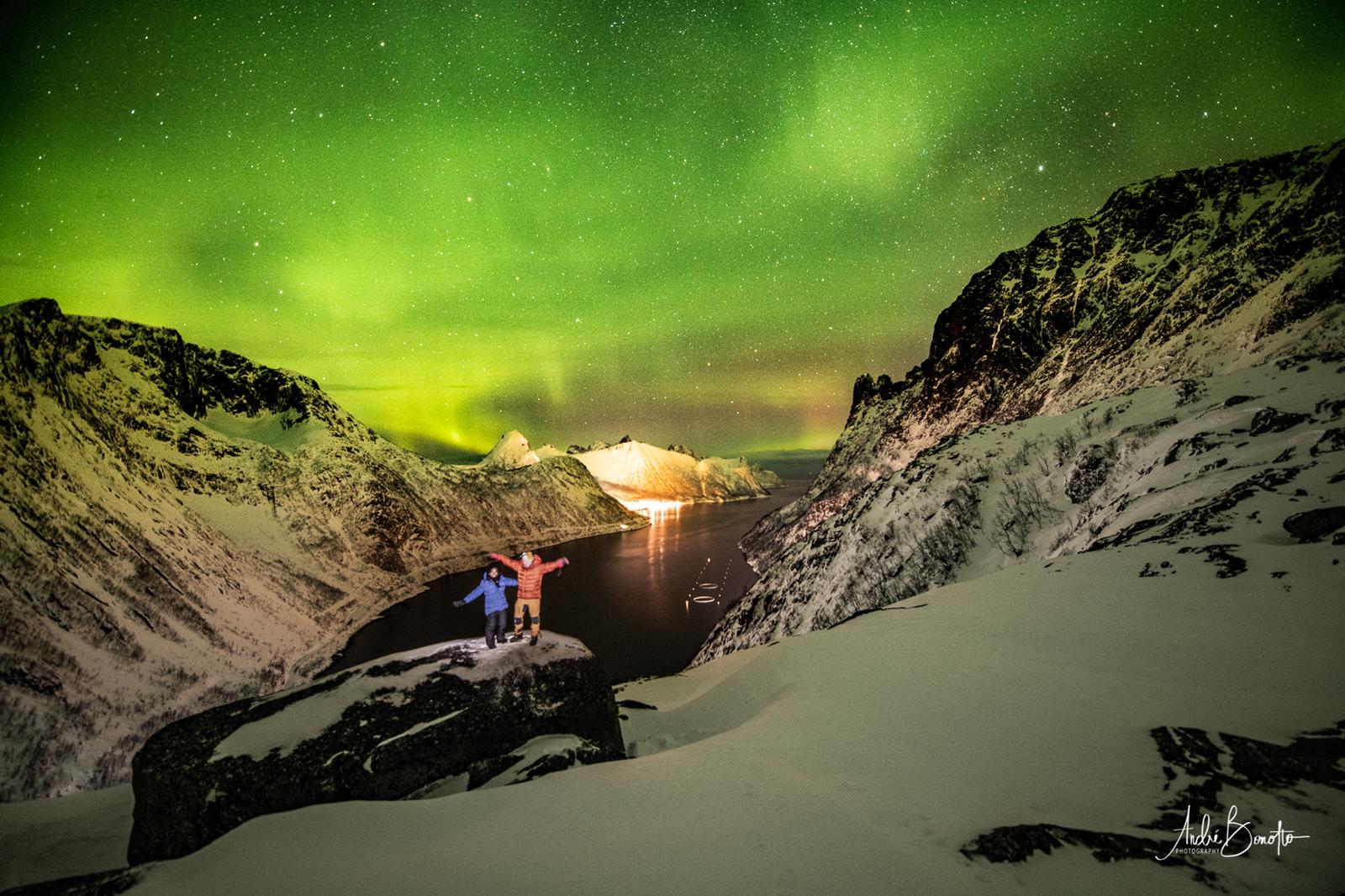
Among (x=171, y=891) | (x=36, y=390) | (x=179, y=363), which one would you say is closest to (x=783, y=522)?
(x=171, y=891)

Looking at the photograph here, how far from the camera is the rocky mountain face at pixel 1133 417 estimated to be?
72.4 ft

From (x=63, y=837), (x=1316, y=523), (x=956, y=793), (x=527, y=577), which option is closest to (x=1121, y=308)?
(x=1316, y=523)

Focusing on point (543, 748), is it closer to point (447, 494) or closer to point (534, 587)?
point (534, 587)

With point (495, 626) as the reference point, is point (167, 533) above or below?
above

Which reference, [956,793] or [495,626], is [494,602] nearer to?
[495,626]

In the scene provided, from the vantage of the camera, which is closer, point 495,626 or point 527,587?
point 495,626

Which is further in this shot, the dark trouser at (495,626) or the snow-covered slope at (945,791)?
the dark trouser at (495,626)

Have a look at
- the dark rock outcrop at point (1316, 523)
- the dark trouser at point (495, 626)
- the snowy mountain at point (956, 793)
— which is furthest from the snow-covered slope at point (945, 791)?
the dark trouser at point (495, 626)

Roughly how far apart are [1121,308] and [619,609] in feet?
285

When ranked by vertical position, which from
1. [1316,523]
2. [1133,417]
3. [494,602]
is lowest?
[494,602]

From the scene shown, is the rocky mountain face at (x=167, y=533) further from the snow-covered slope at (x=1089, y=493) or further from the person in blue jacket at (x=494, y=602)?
the snow-covered slope at (x=1089, y=493)

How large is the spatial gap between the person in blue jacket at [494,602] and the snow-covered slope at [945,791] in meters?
4.48
